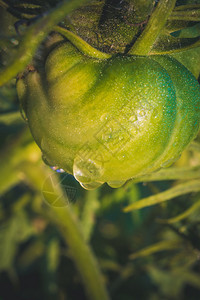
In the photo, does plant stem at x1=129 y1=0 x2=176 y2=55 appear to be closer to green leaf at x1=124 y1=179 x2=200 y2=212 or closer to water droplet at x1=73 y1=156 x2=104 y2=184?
water droplet at x1=73 y1=156 x2=104 y2=184

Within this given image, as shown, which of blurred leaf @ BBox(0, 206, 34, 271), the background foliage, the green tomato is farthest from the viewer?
blurred leaf @ BBox(0, 206, 34, 271)

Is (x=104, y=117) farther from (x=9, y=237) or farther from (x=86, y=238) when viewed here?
(x=9, y=237)

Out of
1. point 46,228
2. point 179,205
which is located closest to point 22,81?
point 179,205

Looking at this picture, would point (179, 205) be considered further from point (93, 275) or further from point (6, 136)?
point (6, 136)

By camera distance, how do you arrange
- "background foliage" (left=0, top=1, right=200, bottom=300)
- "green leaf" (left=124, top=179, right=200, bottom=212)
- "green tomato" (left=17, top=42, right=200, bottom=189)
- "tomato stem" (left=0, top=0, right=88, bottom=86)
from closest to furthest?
1. "tomato stem" (left=0, top=0, right=88, bottom=86)
2. "green tomato" (left=17, top=42, right=200, bottom=189)
3. "green leaf" (left=124, top=179, right=200, bottom=212)
4. "background foliage" (left=0, top=1, right=200, bottom=300)

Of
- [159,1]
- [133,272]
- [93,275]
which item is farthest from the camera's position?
[133,272]

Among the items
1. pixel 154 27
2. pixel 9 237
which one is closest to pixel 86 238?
pixel 9 237

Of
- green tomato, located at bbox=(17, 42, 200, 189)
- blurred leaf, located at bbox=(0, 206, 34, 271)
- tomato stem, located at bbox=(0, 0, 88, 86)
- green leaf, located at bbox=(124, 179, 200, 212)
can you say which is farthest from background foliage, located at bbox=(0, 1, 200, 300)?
tomato stem, located at bbox=(0, 0, 88, 86)
